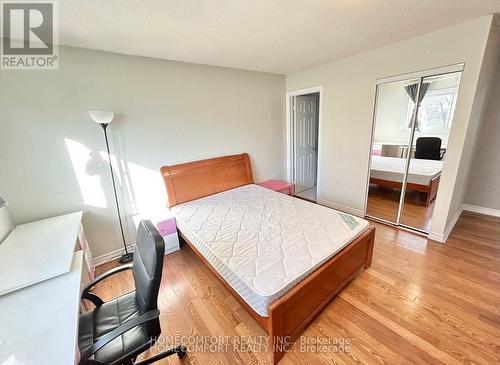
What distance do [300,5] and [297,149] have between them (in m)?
2.85

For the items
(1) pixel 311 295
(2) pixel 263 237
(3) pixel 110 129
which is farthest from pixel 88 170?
(1) pixel 311 295

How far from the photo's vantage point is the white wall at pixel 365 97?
212 centimetres

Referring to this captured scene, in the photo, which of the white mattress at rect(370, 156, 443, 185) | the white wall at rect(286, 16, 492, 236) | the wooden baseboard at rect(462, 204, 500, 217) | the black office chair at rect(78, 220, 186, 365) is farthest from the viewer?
the wooden baseboard at rect(462, 204, 500, 217)

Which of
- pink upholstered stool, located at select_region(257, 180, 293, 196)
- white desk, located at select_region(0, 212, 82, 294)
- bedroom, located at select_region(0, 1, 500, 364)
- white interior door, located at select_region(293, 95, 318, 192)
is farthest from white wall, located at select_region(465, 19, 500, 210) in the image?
white desk, located at select_region(0, 212, 82, 294)

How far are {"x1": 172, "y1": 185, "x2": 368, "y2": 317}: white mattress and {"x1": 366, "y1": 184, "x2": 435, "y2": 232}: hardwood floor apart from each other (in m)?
1.42

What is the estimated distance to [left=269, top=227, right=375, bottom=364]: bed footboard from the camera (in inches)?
53.0

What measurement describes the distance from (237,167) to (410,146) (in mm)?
2525

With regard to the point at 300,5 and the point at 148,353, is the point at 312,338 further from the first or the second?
the point at 300,5

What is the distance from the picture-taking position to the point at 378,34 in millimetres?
2270

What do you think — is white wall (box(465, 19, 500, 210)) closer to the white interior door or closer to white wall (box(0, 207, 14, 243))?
the white interior door

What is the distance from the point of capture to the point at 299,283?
4.87ft

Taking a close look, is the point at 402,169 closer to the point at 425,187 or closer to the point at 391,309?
the point at 425,187

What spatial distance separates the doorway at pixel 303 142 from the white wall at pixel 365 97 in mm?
461

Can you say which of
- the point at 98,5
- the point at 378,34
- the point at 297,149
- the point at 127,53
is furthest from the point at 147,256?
the point at 297,149
